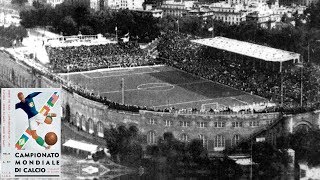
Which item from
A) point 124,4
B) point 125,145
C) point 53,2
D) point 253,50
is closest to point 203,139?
point 125,145

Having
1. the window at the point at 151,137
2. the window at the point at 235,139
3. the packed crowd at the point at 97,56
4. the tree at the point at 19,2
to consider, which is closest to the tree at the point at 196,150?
the window at the point at 235,139

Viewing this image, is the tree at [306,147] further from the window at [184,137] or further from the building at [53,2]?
the building at [53,2]

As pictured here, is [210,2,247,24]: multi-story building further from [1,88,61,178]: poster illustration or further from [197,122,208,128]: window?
[1,88,61,178]: poster illustration

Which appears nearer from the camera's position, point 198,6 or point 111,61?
point 111,61

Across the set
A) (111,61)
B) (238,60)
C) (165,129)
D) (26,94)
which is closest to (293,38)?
(238,60)

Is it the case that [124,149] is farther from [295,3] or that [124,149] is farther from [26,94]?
[295,3]

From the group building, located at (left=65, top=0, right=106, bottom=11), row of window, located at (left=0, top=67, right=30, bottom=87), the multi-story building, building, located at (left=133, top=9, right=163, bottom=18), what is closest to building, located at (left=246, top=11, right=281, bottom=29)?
the multi-story building
